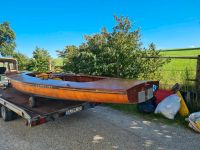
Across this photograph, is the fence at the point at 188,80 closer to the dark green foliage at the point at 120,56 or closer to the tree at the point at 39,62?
the dark green foliage at the point at 120,56

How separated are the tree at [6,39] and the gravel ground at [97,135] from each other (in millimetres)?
31780

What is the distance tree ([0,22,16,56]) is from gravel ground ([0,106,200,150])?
3178 centimetres

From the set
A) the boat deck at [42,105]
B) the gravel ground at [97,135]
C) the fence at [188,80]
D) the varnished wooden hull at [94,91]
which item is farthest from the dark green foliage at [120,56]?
the varnished wooden hull at [94,91]

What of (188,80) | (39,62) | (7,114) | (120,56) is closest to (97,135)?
(7,114)

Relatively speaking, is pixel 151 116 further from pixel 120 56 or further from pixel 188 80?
pixel 120 56

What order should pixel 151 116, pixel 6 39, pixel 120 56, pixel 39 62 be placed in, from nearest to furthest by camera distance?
pixel 151 116, pixel 120 56, pixel 39 62, pixel 6 39

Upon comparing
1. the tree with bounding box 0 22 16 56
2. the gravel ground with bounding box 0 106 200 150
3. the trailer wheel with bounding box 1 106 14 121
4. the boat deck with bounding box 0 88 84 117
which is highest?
the tree with bounding box 0 22 16 56

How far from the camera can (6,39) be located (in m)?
35.2

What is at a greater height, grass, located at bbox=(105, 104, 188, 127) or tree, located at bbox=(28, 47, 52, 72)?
tree, located at bbox=(28, 47, 52, 72)

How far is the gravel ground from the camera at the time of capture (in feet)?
13.2

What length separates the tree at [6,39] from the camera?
112 ft

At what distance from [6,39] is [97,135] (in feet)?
116

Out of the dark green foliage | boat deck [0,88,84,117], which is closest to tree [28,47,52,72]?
the dark green foliage

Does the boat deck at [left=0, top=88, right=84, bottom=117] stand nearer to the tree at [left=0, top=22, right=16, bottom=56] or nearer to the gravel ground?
the gravel ground
